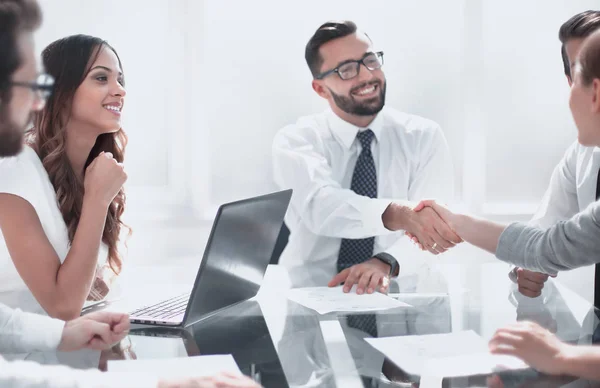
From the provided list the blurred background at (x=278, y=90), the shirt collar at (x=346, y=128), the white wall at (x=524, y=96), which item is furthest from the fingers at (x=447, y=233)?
the white wall at (x=524, y=96)

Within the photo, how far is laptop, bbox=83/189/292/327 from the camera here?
1479 mm

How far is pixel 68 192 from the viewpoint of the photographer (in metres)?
1.94

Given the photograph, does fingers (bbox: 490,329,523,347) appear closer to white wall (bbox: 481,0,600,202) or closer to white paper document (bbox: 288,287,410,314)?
white paper document (bbox: 288,287,410,314)

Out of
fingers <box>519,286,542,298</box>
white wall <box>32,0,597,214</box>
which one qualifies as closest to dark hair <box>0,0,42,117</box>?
fingers <box>519,286,542,298</box>

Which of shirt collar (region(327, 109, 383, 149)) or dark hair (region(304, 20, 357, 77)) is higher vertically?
dark hair (region(304, 20, 357, 77))

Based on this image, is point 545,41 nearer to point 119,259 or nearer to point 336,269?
point 336,269

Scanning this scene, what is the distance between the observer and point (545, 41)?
3773 millimetres

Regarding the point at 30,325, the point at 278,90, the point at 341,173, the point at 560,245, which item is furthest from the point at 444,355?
the point at 278,90

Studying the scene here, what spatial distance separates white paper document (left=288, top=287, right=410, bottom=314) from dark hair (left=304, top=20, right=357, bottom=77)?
4.56ft

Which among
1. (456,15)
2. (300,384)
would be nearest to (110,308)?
(300,384)

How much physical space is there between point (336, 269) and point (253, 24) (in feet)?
6.51

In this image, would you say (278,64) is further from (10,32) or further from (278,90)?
(10,32)

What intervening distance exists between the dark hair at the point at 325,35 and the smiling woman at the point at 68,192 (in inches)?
41.6

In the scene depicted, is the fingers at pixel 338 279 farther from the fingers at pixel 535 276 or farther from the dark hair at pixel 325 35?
the dark hair at pixel 325 35
